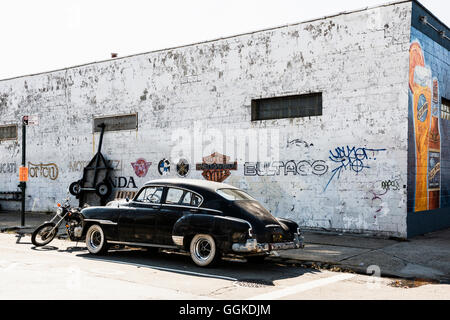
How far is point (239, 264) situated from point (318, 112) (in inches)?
255

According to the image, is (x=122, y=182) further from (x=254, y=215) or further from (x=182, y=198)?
(x=254, y=215)

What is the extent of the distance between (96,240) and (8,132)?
47.6ft

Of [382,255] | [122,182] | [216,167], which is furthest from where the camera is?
[122,182]

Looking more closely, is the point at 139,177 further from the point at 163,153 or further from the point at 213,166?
the point at 213,166

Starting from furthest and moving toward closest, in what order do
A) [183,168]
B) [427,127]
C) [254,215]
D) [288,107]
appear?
[183,168] < [288,107] < [427,127] < [254,215]

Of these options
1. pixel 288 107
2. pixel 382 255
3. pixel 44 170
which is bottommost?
pixel 382 255

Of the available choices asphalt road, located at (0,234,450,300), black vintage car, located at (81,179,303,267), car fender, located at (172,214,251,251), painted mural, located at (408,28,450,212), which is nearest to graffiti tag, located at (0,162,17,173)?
asphalt road, located at (0,234,450,300)

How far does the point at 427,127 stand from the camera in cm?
1399

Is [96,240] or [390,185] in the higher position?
[390,185]

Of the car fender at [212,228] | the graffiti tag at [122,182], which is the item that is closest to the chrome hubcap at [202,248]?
the car fender at [212,228]

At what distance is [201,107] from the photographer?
16.4 metres

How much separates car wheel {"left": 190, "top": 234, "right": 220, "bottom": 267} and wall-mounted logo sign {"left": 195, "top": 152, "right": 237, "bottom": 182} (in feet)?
22.9

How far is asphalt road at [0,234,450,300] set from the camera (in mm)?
6488

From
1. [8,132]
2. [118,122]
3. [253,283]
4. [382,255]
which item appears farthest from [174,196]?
[8,132]
